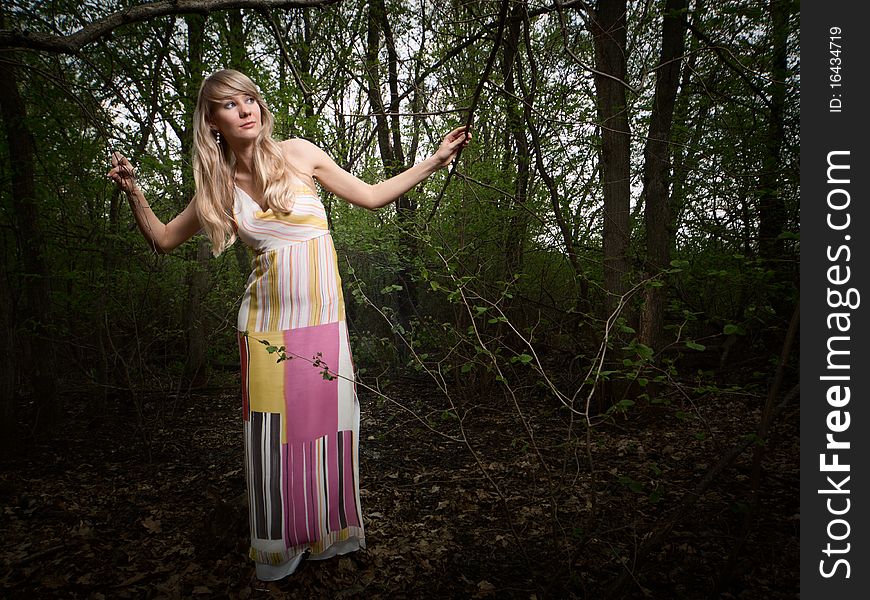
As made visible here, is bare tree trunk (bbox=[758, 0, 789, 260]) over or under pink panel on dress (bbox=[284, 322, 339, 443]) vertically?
over

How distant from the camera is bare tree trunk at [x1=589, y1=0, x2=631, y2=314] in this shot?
12.1ft

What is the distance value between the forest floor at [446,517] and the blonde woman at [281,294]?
0.30 meters

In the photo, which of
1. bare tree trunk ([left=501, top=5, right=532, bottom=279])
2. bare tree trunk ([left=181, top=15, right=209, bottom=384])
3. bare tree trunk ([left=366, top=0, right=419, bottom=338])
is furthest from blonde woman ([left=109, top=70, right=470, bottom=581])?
bare tree trunk ([left=181, top=15, right=209, bottom=384])

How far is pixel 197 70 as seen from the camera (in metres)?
3.85

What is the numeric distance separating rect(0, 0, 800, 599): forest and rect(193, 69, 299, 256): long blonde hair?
1.15ft

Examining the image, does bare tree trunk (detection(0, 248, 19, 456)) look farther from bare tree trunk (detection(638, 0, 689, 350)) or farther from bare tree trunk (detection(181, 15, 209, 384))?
bare tree trunk (detection(638, 0, 689, 350))

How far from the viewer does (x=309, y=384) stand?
2.07 meters

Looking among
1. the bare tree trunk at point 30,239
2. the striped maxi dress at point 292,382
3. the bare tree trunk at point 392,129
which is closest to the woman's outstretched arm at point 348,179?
the striped maxi dress at point 292,382

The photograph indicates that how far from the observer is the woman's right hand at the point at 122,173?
Result: 1924 millimetres

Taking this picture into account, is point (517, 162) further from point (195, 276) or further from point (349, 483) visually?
point (195, 276)

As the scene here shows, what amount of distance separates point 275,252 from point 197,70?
2.78 m

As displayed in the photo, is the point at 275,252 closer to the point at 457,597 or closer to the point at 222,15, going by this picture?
the point at 457,597

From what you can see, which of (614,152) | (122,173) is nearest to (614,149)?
(614,152)
